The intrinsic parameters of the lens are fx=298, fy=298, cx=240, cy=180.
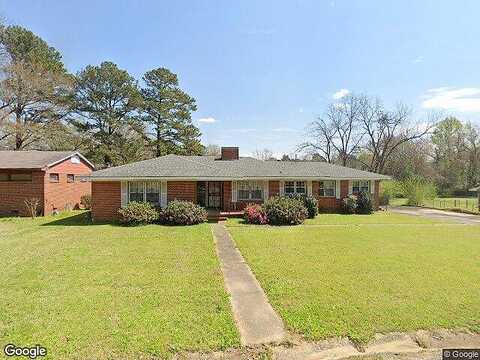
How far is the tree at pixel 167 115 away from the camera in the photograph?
34500 millimetres

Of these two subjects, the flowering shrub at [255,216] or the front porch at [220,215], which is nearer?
the flowering shrub at [255,216]

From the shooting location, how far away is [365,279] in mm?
7414

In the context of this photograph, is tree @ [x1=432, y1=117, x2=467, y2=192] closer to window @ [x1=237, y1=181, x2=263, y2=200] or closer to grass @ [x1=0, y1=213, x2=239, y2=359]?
window @ [x1=237, y1=181, x2=263, y2=200]

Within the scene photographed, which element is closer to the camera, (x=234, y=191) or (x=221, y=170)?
(x=221, y=170)

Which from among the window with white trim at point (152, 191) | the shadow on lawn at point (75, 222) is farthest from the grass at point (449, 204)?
the shadow on lawn at point (75, 222)

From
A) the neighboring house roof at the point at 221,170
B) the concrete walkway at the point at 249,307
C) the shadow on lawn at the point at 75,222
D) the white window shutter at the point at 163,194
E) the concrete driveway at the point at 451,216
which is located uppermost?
the neighboring house roof at the point at 221,170

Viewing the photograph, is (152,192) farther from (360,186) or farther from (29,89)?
(29,89)

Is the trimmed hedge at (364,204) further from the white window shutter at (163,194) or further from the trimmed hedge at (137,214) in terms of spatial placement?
the trimmed hedge at (137,214)

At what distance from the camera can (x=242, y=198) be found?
19.7 m

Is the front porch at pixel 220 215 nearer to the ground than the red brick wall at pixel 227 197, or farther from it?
nearer to the ground

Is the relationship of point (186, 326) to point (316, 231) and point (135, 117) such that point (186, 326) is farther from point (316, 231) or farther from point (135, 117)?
point (135, 117)

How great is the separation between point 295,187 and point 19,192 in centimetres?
1811

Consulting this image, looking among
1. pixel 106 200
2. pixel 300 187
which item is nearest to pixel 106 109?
pixel 106 200

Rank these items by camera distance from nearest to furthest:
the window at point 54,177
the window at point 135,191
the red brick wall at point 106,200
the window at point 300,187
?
the red brick wall at point 106,200 → the window at point 135,191 → the window at point 54,177 → the window at point 300,187
